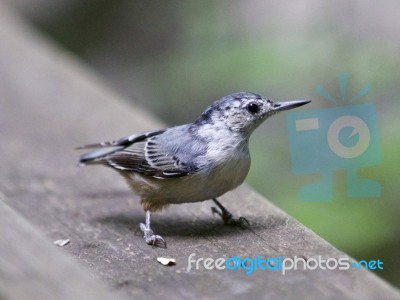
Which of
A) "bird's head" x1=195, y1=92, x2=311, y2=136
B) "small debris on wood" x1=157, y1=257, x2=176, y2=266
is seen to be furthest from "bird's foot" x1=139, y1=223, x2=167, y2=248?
"bird's head" x1=195, y1=92, x2=311, y2=136

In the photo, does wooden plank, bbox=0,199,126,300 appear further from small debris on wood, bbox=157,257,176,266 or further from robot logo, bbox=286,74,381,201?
robot logo, bbox=286,74,381,201

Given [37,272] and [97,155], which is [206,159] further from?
[37,272]

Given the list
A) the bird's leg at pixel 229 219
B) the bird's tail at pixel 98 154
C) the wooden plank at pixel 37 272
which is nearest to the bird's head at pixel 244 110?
the bird's leg at pixel 229 219

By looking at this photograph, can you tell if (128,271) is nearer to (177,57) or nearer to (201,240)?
(201,240)

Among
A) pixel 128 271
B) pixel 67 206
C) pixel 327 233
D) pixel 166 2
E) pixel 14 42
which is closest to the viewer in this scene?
pixel 128 271

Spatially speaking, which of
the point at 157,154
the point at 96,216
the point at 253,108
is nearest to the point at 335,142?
the point at 253,108

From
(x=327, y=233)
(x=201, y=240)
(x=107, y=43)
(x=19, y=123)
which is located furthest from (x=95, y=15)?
(x=201, y=240)

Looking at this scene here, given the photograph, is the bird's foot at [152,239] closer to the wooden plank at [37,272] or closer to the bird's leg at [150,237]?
the bird's leg at [150,237]
